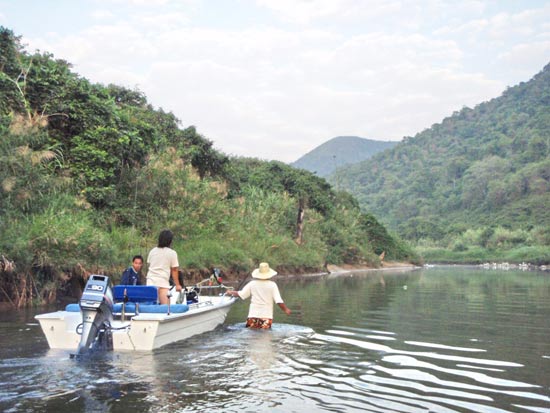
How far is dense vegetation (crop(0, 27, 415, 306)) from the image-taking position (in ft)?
50.8

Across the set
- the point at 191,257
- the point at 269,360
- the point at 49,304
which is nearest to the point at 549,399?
the point at 269,360

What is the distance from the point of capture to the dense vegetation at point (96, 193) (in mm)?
15492

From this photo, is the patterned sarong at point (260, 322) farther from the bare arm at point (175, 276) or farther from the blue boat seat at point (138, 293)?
the blue boat seat at point (138, 293)

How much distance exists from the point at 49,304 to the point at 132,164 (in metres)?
10.3

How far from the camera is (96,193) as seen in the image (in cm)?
2130

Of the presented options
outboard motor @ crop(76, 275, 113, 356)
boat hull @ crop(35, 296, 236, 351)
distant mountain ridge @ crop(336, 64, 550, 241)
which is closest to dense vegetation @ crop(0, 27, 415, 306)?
boat hull @ crop(35, 296, 236, 351)

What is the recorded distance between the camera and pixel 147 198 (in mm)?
25203

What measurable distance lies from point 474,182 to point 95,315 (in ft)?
363

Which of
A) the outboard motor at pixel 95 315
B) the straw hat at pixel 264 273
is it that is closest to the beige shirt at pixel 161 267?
the outboard motor at pixel 95 315

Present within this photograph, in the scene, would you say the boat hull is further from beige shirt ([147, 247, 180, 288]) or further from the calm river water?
beige shirt ([147, 247, 180, 288])

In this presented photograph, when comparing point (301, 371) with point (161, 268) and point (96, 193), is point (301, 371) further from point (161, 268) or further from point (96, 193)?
point (96, 193)

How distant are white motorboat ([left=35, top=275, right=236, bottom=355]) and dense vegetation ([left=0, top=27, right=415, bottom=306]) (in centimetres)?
561

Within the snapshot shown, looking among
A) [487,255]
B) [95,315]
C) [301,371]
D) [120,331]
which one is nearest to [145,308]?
[120,331]

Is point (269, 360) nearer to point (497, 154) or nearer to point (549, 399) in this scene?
point (549, 399)
